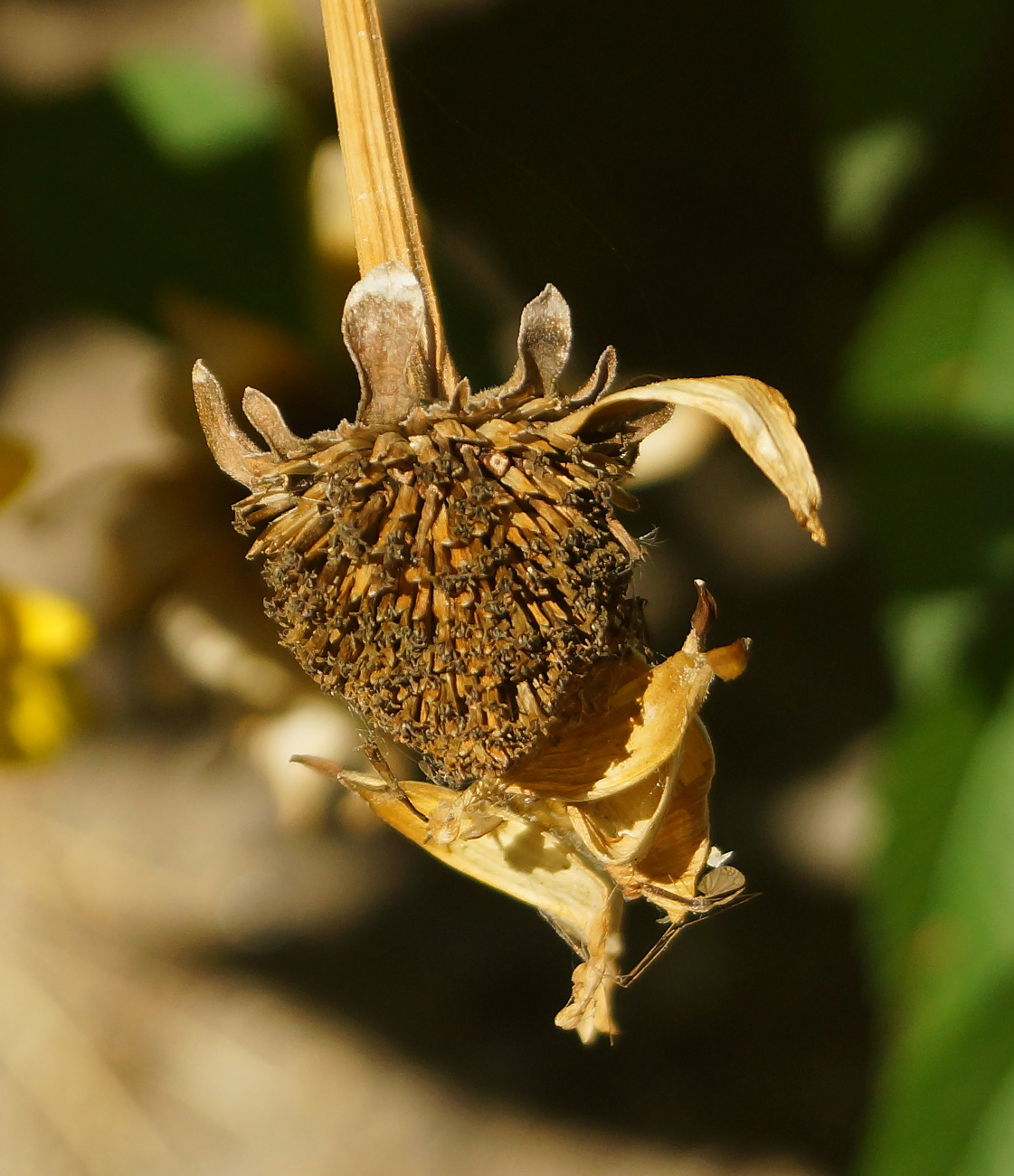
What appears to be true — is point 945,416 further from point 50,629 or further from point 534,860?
point 50,629

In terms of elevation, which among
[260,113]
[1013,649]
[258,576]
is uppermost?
[260,113]

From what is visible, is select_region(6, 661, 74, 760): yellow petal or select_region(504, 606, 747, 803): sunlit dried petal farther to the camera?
select_region(6, 661, 74, 760): yellow petal

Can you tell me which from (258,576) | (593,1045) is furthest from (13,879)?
(258,576)

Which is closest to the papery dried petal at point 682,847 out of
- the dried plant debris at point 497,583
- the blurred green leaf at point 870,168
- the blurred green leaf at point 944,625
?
the dried plant debris at point 497,583

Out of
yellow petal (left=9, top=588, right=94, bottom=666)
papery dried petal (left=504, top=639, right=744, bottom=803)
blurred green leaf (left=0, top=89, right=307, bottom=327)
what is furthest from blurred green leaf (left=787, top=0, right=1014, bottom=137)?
yellow petal (left=9, top=588, right=94, bottom=666)

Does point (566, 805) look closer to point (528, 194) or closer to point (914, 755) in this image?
point (528, 194)

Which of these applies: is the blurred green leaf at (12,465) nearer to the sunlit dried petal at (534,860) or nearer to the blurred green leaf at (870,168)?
the sunlit dried petal at (534,860)

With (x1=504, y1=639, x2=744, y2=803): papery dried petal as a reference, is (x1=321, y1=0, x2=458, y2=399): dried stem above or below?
above

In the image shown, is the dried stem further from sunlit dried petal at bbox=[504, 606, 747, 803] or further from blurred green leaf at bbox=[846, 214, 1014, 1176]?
blurred green leaf at bbox=[846, 214, 1014, 1176]

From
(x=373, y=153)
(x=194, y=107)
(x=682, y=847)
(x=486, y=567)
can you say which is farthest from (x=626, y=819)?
(x=194, y=107)
